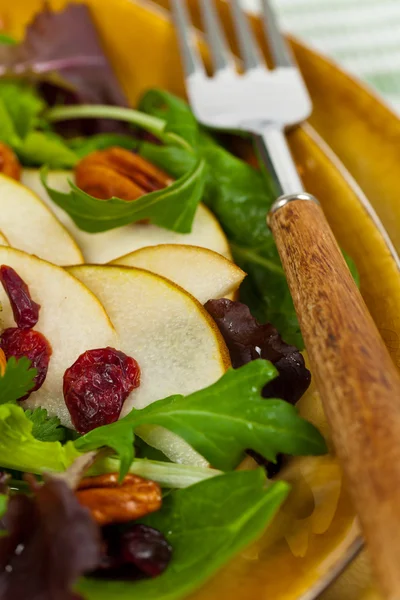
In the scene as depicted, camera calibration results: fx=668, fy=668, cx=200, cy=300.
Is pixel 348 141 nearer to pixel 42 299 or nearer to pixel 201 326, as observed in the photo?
pixel 201 326

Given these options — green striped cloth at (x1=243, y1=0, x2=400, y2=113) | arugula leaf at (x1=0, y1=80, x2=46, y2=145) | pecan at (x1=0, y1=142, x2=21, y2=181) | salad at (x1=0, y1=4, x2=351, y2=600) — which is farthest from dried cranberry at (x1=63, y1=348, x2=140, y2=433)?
green striped cloth at (x1=243, y1=0, x2=400, y2=113)

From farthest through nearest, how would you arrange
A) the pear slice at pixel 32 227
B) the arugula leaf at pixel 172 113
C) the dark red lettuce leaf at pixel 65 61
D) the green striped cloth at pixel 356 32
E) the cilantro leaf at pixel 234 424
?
the green striped cloth at pixel 356 32 → the dark red lettuce leaf at pixel 65 61 → the arugula leaf at pixel 172 113 → the pear slice at pixel 32 227 → the cilantro leaf at pixel 234 424

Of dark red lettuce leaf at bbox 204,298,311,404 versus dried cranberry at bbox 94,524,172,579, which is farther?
dark red lettuce leaf at bbox 204,298,311,404

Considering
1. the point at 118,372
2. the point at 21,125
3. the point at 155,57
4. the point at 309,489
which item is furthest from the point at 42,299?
the point at 155,57

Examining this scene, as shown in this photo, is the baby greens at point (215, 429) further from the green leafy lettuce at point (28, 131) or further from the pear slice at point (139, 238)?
the green leafy lettuce at point (28, 131)

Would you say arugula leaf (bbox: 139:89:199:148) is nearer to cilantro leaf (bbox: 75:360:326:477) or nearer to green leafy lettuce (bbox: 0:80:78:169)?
green leafy lettuce (bbox: 0:80:78:169)

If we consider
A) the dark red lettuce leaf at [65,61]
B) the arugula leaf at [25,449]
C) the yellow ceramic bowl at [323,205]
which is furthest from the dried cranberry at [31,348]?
the dark red lettuce leaf at [65,61]
